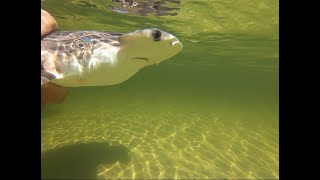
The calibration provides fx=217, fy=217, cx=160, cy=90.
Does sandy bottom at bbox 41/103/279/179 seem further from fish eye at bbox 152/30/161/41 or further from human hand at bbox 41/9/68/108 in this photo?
fish eye at bbox 152/30/161/41

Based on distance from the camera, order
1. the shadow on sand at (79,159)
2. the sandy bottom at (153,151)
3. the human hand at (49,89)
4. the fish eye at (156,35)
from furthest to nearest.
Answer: the sandy bottom at (153,151)
the shadow on sand at (79,159)
the human hand at (49,89)
the fish eye at (156,35)

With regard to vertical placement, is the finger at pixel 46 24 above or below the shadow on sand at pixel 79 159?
above

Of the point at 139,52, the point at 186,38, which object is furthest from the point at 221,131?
the point at 186,38

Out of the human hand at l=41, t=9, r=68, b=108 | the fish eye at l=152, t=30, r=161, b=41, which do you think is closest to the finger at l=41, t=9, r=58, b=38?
the human hand at l=41, t=9, r=68, b=108

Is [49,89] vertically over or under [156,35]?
under

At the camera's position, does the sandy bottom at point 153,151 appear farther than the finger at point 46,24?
Yes

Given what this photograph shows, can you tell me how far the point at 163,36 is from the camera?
3555mm

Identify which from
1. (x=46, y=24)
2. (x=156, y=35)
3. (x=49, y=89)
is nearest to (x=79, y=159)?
(x=49, y=89)

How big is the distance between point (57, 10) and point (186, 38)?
38.0 feet

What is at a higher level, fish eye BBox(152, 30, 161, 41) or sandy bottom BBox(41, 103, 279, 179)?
fish eye BBox(152, 30, 161, 41)

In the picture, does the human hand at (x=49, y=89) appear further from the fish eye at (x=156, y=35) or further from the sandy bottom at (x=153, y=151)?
the fish eye at (x=156, y=35)

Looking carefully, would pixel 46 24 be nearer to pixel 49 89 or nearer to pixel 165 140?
pixel 49 89

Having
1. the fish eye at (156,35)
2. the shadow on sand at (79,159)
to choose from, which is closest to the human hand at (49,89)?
the shadow on sand at (79,159)

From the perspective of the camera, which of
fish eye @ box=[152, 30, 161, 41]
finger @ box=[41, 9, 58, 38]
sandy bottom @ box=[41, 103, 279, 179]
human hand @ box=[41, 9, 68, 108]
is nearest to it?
fish eye @ box=[152, 30, 161, 41]
